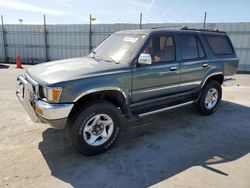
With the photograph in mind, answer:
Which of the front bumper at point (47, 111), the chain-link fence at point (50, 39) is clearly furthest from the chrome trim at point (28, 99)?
the chain-link fence at point (50, 39)

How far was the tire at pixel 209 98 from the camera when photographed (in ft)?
17.5

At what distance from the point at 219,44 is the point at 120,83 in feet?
10.6

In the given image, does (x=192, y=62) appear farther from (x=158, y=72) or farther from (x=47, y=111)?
(x=47, y=111)

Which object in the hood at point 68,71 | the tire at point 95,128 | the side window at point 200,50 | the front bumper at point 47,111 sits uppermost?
the side window at point 200,50

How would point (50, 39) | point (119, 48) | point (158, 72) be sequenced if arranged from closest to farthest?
point (158, 72), point (119, 48), point (50, 39)

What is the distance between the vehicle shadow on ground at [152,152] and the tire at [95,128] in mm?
162

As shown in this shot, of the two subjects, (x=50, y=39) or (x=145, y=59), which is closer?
(x=145, y=59)

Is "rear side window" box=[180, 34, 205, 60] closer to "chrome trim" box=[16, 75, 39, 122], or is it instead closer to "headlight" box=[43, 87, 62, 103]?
"headlight" box=[43, 87, 62, 103]

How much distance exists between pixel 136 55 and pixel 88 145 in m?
1.65

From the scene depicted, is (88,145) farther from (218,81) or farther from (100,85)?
(218,81)

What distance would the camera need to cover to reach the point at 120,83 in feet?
12.1

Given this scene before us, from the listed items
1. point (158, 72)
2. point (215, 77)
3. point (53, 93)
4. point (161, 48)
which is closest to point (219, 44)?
point (215, 77)

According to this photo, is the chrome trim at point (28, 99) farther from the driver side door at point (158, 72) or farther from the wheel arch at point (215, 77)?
the wheel arch at point (215, 77)

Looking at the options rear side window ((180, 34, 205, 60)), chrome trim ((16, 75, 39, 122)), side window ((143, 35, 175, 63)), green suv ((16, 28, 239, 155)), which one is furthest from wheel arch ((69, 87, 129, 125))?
rear side window ((180, 34, 205, 60))
